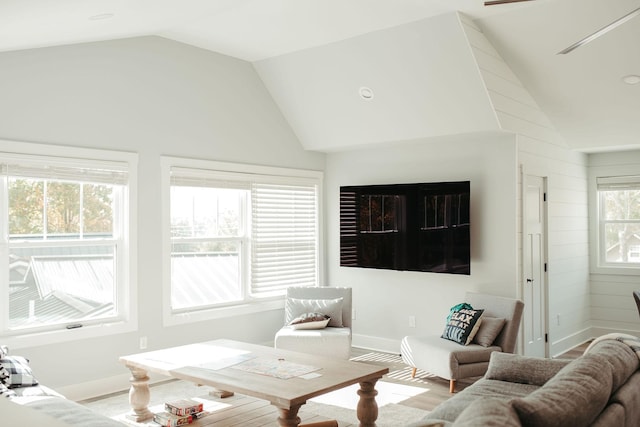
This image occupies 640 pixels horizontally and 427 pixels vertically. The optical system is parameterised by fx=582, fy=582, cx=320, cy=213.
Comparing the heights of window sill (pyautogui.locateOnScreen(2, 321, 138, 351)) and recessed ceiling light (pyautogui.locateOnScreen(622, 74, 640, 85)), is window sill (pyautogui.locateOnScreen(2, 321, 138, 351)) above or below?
below

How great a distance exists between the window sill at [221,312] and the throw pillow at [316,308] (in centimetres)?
38

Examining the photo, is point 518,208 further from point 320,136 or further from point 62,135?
point 62,135

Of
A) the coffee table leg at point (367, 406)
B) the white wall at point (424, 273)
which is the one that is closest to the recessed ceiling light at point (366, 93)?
the white wall at point (424, 273)

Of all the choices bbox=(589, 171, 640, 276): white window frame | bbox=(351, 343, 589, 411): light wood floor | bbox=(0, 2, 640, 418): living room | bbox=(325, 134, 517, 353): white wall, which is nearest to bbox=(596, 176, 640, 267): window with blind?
bbox=(589, 171, 640, 276): white window frame

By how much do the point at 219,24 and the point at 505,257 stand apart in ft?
11.0

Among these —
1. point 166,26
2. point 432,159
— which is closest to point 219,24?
point 166,26

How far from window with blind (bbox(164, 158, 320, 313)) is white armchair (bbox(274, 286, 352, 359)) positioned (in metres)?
0.53

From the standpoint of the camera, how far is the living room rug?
4199mm

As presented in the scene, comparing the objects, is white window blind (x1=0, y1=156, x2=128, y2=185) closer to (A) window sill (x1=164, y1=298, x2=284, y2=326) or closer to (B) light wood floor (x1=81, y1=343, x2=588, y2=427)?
(A) window sill (x1=164, y1=298, x2=284, y2=326)

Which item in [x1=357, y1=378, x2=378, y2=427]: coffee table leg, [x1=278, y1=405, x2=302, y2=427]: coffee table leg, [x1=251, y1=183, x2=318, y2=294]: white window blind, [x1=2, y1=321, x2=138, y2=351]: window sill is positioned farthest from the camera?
[x1=251, y1=183, x2=318, y2=294]: white window blind

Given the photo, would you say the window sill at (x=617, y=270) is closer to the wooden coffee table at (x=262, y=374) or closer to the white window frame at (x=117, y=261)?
the wooden coffee table at (x=262, y=374)

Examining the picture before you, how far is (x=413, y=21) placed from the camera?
4.77m

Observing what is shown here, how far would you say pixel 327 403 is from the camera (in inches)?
179

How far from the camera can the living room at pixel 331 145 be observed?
181 inches
